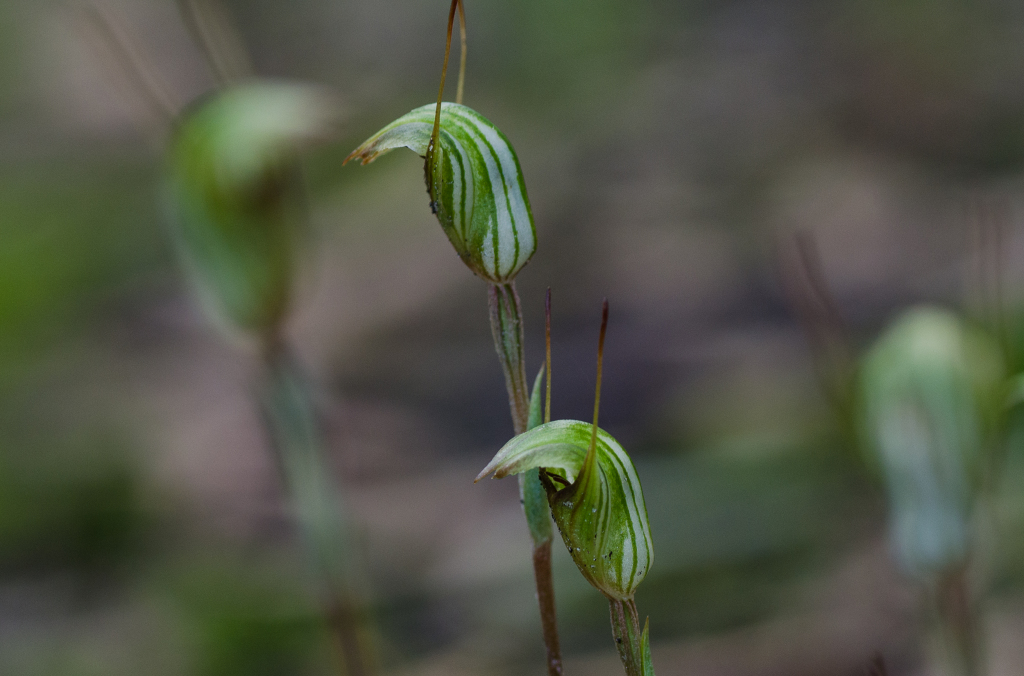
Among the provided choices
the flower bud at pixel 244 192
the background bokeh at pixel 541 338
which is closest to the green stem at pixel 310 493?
the flower bud at pixel 244 192

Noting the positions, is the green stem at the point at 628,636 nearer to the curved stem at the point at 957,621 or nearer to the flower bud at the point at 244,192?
the curved stem at the point at 957,621

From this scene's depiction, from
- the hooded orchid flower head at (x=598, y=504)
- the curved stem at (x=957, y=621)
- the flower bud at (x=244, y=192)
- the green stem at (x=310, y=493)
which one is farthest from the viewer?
the green stem at (x=310, y=493)

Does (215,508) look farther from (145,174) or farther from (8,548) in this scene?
(145,174)

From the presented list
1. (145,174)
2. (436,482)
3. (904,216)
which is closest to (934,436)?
(436,482)

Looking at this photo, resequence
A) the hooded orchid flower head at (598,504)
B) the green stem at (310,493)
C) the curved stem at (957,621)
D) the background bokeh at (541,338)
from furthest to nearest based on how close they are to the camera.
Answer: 1. the background bokeh at (541,338)
2. the green stem at (310,493)
3. the curved stem at (957,621)
4. the hooded orchid flower head at (598,504)

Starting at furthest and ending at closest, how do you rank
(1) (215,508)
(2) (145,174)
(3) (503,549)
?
1. (2) (145,174)
2. (1) (215,508)
3. (3) (503,549)

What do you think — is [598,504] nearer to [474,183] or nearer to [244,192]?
[474,183]

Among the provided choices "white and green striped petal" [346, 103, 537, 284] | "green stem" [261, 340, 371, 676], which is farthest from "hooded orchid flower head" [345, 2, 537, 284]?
"green stem" [261, 340, 371, 676]

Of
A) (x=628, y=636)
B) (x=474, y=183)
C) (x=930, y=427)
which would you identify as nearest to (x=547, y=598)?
(x=628, y=636)
